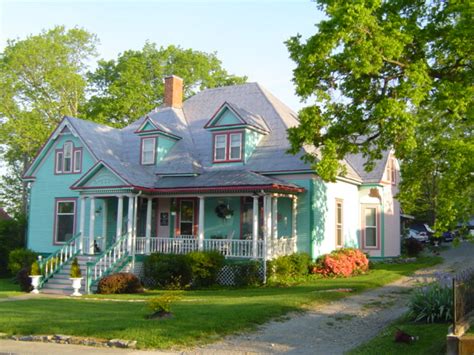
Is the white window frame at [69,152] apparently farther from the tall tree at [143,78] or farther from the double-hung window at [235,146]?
the tall tree at [143,78]

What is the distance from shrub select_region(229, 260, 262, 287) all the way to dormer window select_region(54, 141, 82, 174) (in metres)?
10.7

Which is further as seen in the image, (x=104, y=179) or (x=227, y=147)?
(x=227, y=147)

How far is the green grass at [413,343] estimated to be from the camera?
9.41 m

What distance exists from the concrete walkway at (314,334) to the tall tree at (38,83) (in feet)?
102

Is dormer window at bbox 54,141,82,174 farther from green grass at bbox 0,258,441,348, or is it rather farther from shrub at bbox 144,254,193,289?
green grass at bbox 0,258,441,348

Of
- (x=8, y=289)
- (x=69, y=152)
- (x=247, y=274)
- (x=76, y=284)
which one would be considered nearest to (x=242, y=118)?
(x=247, y=274)

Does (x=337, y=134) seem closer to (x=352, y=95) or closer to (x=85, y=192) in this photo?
(x=352, y=95)

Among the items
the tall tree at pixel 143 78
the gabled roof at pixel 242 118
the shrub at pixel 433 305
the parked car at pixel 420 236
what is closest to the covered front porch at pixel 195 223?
the gabled roof at pixel 242 118

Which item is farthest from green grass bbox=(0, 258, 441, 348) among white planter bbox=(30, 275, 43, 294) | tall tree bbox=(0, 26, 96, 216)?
tall tree bbox=(0, 26, 96, 216)

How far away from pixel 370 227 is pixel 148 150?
507 inches

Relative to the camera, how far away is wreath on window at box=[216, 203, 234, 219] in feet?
77.5

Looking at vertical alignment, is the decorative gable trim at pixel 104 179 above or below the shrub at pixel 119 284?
above

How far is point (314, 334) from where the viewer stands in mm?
11422

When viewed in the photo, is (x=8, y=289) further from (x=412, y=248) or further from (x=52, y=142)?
(x=412, y=248)
